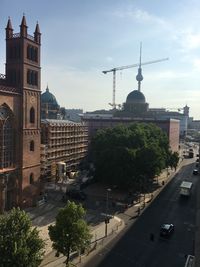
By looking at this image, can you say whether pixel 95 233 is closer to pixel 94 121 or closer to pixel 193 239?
pixel 193 239

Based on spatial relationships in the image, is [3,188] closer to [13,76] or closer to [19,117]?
[19,117]

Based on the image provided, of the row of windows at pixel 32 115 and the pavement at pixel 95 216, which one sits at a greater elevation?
the row of windows at pixel 32 115

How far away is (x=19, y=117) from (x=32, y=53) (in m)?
12.9

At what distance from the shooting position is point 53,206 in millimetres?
64500

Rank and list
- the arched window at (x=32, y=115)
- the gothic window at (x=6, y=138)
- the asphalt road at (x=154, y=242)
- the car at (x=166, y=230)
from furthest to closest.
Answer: the arched window at (x=32, y=115) → the gothic window at (x=6, y=138) → the car at (x=166, y=230) → the asphalt road at (x=154, y=242)

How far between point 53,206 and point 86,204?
692cm

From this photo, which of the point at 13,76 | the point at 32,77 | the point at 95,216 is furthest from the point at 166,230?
the point at 13,76

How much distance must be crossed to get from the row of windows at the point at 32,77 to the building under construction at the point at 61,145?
20.5m

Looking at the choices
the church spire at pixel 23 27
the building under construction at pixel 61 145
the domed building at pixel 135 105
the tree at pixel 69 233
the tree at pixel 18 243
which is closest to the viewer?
the tree at pixel 18 243

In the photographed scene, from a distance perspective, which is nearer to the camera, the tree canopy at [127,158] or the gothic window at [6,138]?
the gothic window at [6,138]

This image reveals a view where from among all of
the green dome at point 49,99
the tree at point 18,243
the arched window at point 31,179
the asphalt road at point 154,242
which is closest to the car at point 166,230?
the asphalt road at point 154,242

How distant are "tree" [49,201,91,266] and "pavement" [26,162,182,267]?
386cm

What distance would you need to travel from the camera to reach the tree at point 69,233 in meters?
38.4

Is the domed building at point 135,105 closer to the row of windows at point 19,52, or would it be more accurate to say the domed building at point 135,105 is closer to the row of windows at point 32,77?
the row of windows at point 32,77
